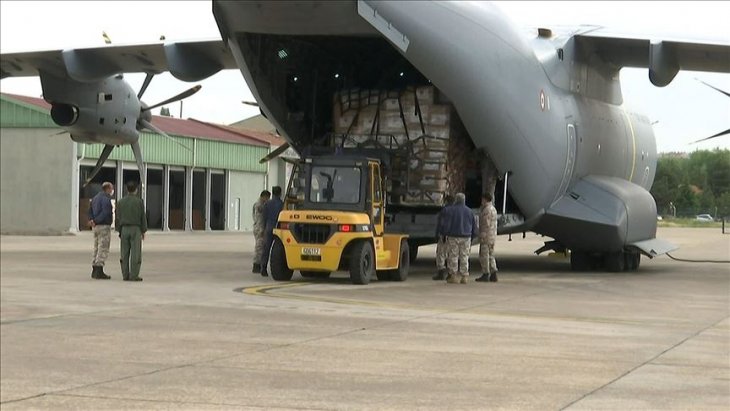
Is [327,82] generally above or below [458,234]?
above

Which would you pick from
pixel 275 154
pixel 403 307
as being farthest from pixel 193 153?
pixel 403 307

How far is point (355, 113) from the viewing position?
2020cm

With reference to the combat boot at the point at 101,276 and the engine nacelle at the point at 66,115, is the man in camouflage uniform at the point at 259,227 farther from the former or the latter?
the engine nacelle at the point at 66,115

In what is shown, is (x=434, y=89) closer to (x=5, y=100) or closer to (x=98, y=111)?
(x=98, y=111)

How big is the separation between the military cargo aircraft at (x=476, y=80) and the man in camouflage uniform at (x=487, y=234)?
47.7 inches

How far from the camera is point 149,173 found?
43688mm

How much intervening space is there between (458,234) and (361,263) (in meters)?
1.98

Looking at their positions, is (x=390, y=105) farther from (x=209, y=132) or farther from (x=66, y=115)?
(x=209, y=132)

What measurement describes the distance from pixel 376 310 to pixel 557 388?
5487 mm

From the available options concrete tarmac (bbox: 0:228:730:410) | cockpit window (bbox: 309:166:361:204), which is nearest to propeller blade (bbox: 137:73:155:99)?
concrete tarmac (bbox: 0:228:730:410)

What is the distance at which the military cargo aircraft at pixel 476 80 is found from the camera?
17719 mm

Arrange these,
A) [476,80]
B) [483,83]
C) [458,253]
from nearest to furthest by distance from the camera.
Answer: [458,253] → [476,80] → [483,83]

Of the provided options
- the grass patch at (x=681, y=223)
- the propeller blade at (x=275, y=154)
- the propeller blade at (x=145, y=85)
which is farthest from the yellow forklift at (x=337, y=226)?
the propeller blade at (x=145, y=85)

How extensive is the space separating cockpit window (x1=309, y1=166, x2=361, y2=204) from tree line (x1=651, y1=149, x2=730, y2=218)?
565cm
